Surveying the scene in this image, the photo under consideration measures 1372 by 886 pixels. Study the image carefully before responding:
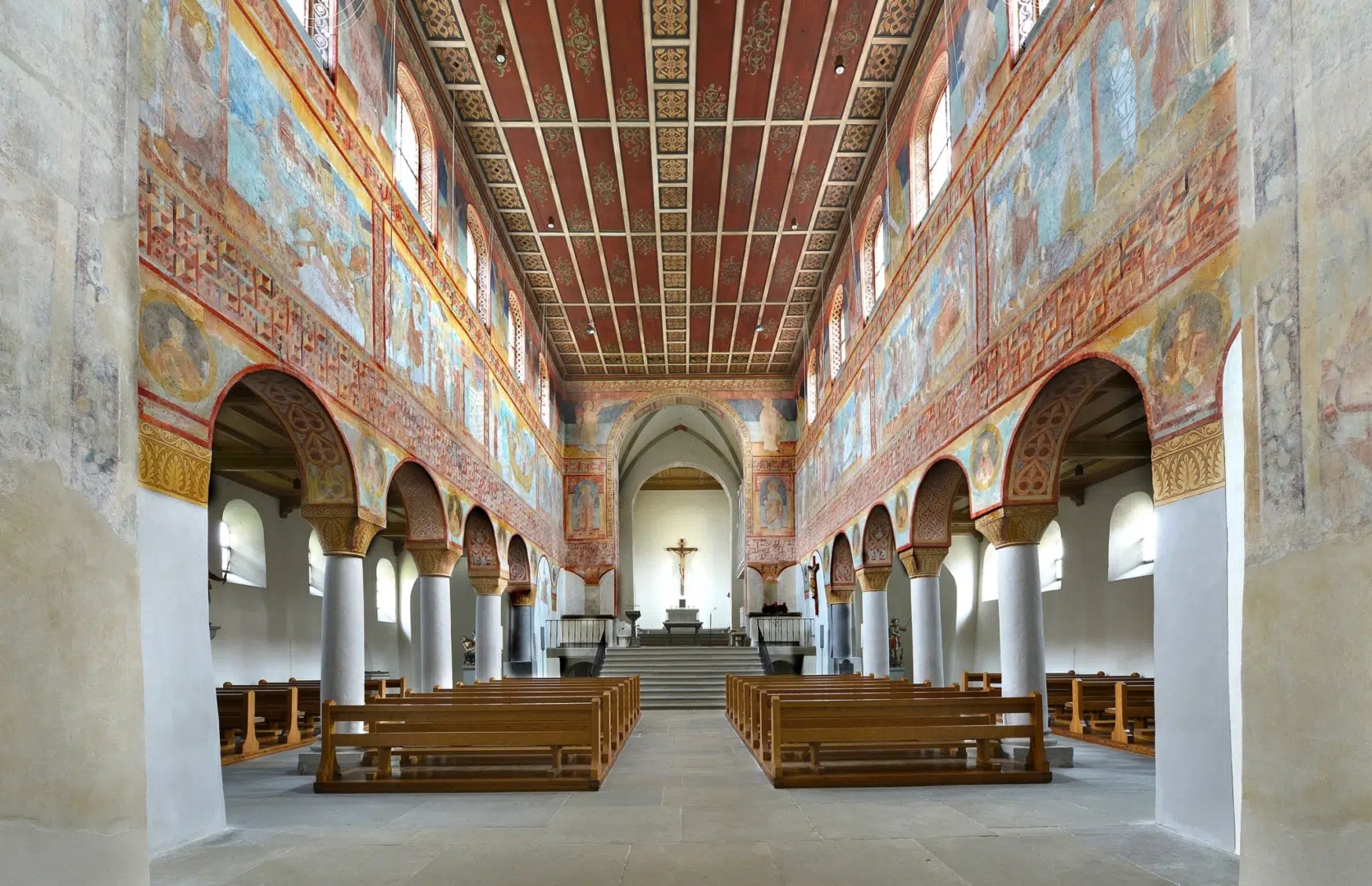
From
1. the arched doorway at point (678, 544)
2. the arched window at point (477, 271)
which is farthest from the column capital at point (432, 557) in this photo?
the arched doorway at point (678, 544)

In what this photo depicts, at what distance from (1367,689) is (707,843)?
5.07 m

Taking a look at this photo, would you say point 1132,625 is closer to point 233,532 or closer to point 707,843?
point 707,843

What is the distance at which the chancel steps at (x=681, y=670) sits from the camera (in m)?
24.8

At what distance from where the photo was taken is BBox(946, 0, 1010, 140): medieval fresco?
1259 centimetres

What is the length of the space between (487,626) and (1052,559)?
14091 mm

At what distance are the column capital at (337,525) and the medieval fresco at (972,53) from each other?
31.0 ft

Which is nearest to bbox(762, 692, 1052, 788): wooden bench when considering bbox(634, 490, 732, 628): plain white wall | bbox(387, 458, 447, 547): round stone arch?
bbox(387, 458, 447, 547): round stone arch

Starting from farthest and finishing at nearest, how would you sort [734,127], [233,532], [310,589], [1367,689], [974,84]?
[310,589] → [233,532] → [734,127] → [974,84] → [1367,689]

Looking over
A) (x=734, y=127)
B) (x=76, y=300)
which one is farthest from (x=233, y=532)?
(x=76, y=300)

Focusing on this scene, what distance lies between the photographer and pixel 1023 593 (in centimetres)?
1254

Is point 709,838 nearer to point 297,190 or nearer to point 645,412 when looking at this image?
point 297,190

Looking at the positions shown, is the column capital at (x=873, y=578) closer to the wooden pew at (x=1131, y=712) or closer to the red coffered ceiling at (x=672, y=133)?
the wooden pew at (x=1131, y=712)

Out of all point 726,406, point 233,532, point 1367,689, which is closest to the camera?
point 1367,689

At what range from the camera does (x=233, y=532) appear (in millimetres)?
22422
